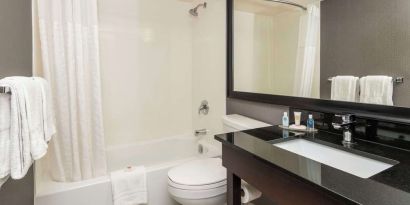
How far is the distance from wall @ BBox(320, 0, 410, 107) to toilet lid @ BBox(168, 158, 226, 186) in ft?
2.81

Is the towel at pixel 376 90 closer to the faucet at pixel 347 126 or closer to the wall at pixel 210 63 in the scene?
the faucet at pixel 347 126

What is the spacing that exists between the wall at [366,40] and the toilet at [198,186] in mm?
865

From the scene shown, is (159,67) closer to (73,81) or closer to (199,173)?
(73,81)

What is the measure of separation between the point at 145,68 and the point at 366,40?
1.93 m

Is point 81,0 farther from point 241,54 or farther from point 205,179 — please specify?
point 205,179

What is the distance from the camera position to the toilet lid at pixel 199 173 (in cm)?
154

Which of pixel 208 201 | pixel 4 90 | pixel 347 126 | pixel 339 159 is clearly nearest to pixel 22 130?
pixel 4 90

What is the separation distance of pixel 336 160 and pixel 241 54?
1.20m

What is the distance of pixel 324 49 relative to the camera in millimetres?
1426

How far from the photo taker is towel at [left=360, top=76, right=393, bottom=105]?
1.11 meters

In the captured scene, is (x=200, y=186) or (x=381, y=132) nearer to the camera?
(x=381, y=132)

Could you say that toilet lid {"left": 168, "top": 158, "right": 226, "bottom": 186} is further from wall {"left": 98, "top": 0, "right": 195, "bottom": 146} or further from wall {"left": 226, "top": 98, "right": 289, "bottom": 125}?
wall {"left": 98, "top": 0, "right": 195, "bottom": 146}

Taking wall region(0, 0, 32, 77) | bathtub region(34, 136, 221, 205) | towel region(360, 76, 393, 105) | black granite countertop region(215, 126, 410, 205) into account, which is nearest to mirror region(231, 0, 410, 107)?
towel region(360, 76, 393, 105)

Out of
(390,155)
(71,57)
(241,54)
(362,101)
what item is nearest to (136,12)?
(71,57)
